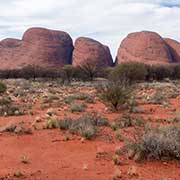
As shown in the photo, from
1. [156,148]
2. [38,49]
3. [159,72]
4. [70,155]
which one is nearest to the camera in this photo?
[156,148]

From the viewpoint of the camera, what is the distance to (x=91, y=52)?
9638cm

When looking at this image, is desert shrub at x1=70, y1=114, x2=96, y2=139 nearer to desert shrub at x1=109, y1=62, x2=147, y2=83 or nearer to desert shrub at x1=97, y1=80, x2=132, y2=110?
desert shrub at x1=97, y1=80, x2=132, y2=110

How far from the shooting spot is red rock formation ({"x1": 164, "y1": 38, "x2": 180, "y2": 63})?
97794 millimetres

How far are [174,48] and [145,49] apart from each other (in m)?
9.61

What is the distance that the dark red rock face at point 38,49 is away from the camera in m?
96.7

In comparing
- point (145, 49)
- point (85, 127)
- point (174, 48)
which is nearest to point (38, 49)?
point (145, 49)

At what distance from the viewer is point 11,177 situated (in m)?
7.36

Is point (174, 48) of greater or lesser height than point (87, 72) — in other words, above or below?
above

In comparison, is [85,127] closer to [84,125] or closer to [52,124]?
[84,125]

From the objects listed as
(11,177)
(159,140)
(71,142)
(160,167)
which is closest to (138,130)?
(71,142)

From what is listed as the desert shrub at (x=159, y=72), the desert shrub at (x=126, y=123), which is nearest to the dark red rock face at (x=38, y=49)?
the desert shrub at (x=159, y=72)

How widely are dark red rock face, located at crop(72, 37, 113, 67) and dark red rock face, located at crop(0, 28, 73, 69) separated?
109 inches

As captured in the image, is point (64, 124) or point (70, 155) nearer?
point (70, 155)

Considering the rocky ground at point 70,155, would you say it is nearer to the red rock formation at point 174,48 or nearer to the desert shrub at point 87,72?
the desert shrub at point 87,72
